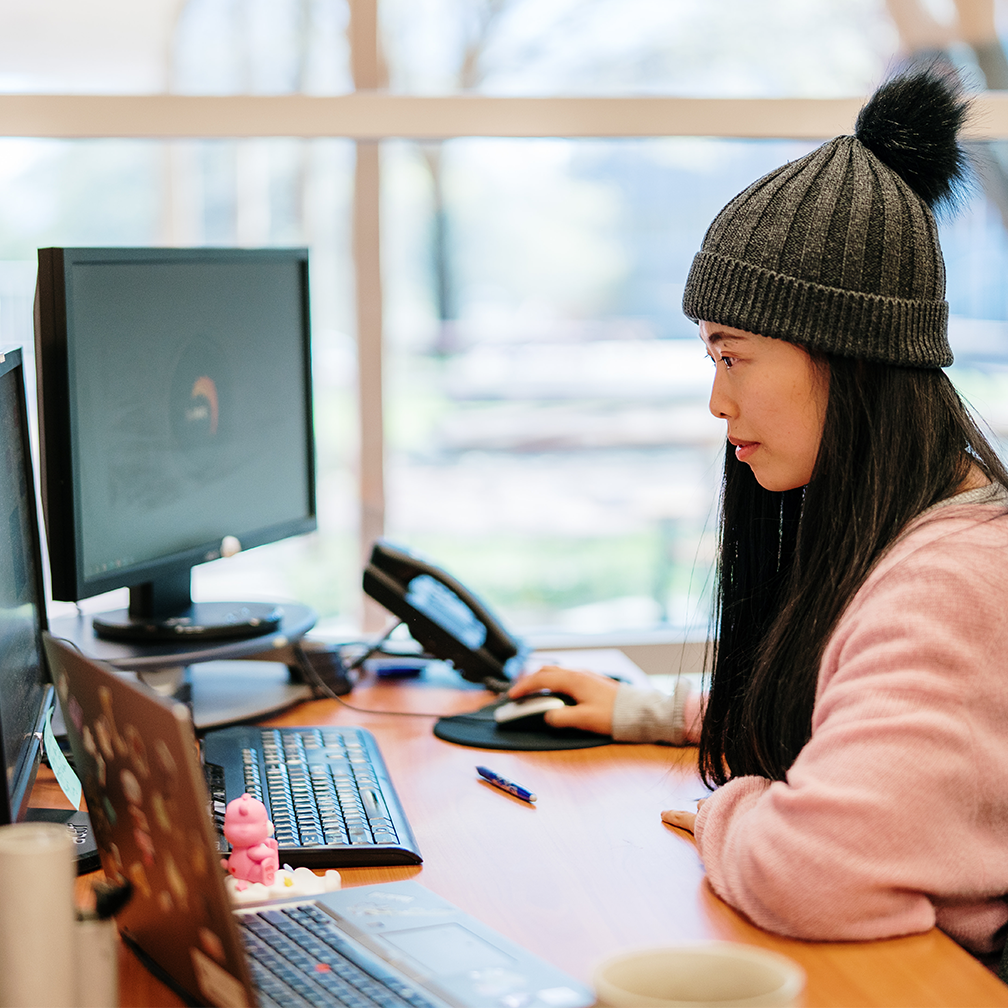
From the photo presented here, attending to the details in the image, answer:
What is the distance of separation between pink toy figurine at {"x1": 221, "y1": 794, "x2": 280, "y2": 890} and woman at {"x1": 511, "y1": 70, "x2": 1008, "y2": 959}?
0.36 meters

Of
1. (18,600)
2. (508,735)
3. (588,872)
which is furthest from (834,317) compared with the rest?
(18,600)

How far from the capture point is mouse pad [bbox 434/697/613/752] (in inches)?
53.9

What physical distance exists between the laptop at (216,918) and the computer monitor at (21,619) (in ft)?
0.30

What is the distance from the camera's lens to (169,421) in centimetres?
145

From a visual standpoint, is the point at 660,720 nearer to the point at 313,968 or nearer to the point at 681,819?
the point at 681,819

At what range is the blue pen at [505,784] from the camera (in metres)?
1.19

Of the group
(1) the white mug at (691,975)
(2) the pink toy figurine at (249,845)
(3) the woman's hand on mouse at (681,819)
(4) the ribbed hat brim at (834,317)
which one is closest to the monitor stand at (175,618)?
(2) the pink toy figurine at (249,845)

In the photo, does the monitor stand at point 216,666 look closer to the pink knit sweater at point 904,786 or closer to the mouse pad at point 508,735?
the mouse pad at point 508,735

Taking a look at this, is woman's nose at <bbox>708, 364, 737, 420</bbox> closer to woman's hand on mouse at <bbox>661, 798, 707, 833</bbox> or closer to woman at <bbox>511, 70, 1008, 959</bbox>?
woman at <bbox>511, 70, 1008, 959</bbox>

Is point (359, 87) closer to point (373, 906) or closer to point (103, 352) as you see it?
point (103, 352)

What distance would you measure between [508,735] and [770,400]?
54cm

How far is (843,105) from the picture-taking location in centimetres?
192

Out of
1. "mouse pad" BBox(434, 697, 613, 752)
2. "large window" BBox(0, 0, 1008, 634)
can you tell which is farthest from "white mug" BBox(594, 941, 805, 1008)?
"large window" BBox(0, 0, 1008, 634)

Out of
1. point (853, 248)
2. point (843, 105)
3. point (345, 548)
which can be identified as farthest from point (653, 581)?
point (853, 248)
